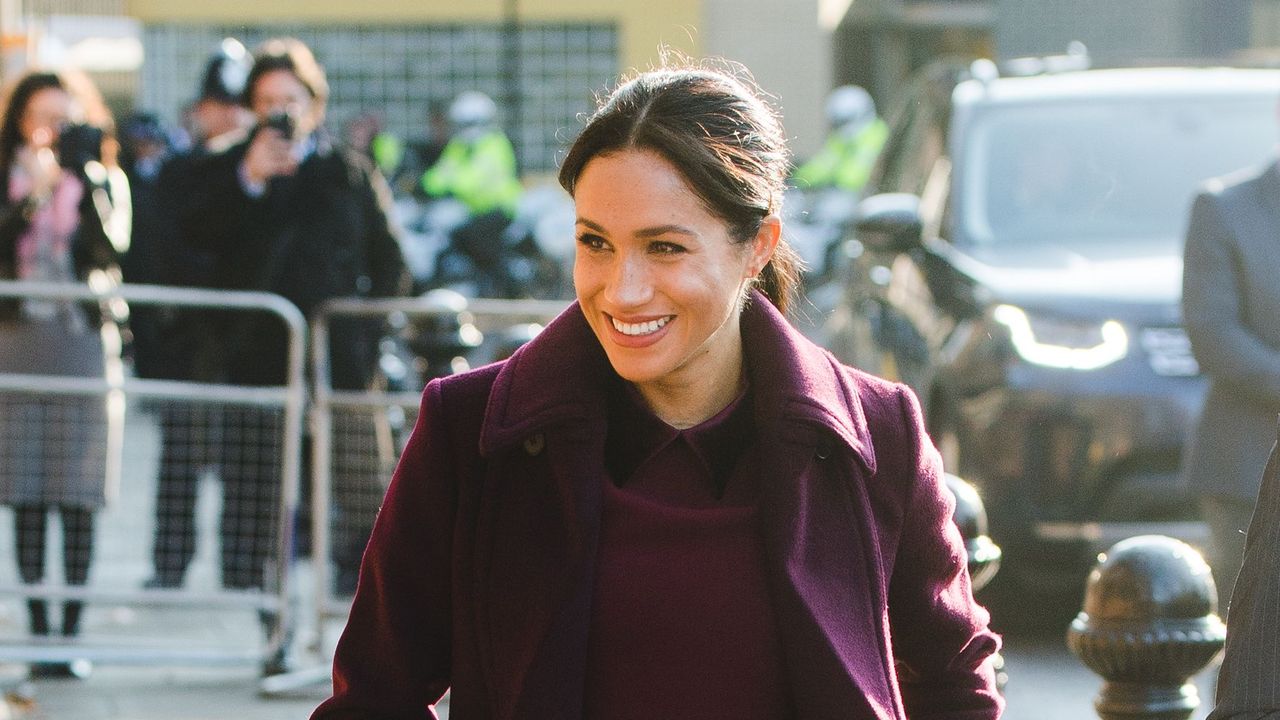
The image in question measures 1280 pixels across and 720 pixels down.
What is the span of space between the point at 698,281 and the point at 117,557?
22.5 ft

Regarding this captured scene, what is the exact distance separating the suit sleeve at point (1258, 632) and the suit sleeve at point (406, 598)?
3.16ft

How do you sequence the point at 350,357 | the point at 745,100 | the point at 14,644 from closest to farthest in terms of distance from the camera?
the point at 745,100 → the point at 14,644 → the point at 350,357

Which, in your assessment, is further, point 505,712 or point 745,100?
point 745,100

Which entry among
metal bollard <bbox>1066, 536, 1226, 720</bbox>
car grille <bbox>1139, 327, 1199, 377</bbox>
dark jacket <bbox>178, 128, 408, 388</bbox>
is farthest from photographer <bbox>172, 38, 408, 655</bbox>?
metal bollard <bbox>1066, 536, 1226, 720</bbox>

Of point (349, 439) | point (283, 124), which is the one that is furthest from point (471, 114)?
point (349, 439)

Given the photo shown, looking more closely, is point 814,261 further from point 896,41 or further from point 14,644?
point 896,41

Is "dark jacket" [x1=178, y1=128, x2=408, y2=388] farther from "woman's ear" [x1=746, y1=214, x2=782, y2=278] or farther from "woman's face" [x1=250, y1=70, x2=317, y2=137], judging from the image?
"woman's ear" [x1=746, y1=214, x2=782, y2=278]

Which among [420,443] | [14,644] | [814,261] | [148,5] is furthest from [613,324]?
[148,5]

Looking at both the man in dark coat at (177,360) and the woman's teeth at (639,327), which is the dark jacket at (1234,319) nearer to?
the woman's teeth at (639,327)

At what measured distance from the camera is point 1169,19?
18.0 meters

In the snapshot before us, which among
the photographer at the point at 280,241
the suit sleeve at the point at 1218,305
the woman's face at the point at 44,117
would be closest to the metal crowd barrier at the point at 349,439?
the photographer at the point at 280,241

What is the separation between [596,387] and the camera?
2.70 meters

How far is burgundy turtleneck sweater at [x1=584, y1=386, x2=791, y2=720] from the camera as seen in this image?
258cm

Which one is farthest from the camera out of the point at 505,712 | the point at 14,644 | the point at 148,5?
the point at 148,5
